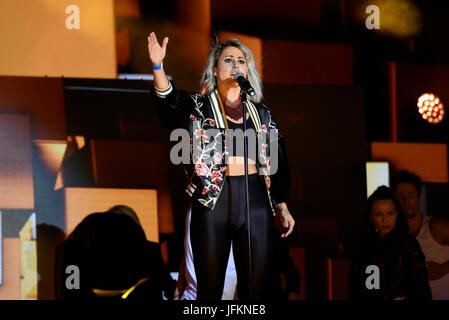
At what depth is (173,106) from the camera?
2.90 meters

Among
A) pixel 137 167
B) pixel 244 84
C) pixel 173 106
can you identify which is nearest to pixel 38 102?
pixel 137 167

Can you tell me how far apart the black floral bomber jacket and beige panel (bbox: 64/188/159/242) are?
1441 millimetres

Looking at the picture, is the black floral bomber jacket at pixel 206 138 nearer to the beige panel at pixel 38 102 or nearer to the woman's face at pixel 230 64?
the woman's face at pixel 230 64

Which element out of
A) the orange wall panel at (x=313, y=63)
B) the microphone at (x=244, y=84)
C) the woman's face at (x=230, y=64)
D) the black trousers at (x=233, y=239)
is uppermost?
the orange wall panel at (x=313, y=63)

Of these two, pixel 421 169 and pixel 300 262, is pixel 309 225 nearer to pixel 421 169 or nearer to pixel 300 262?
pixel 300 262

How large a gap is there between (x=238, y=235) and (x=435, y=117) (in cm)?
250

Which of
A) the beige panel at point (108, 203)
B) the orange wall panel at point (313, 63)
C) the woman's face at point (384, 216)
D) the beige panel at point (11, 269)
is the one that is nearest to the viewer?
the woman's face at point (384, 216)

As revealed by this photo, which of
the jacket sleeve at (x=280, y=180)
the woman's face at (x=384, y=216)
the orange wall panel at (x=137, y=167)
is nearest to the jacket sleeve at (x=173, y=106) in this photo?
the jacket sleeve at (x=280, y=180)

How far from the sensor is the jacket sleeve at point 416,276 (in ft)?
Answer: 11.6

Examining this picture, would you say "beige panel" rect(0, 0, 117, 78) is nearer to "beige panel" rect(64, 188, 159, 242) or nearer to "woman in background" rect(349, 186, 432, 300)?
"beige panel" rect(64, 188, 159, 242)

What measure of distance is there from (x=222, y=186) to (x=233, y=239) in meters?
0.28

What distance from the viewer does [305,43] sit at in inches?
180

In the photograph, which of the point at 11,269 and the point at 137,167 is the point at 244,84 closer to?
the point at 137,167

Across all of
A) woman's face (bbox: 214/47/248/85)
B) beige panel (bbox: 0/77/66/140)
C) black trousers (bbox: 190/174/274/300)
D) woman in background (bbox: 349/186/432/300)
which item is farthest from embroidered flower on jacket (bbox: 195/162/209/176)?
beige panel (bbox: 0/77/66/140)
